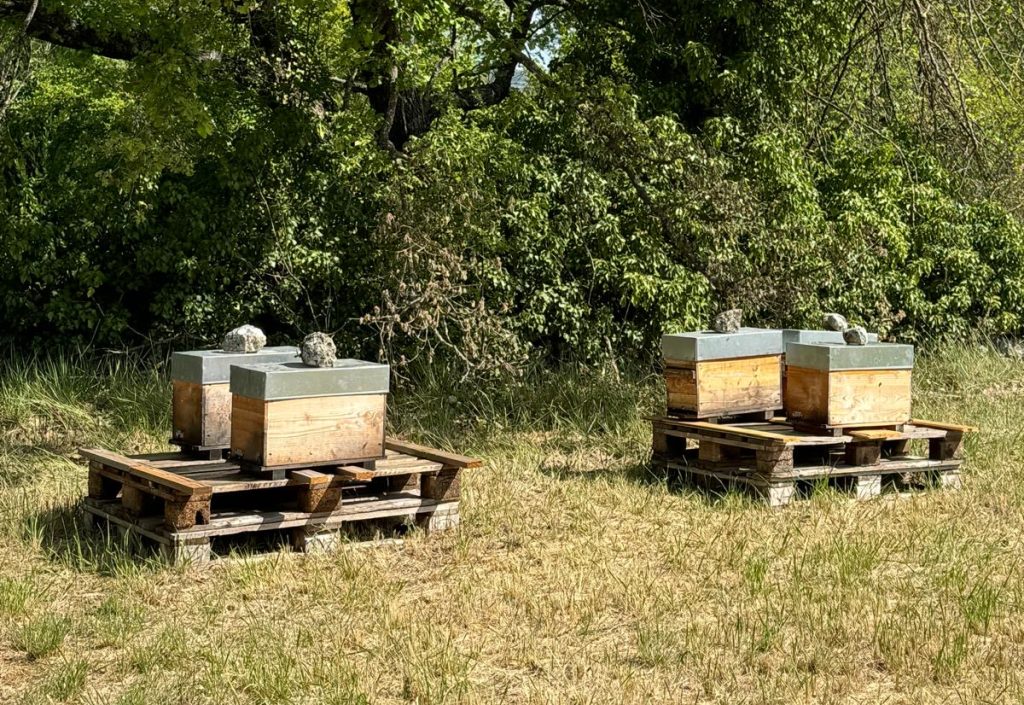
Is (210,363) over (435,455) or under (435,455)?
over

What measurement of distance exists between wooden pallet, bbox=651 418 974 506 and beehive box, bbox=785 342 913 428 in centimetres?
12

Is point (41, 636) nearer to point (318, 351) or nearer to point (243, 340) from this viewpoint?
point (318, 351)

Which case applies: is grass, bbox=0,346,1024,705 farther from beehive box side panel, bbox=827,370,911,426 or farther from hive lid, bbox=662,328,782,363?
hive lid, bbox=662,328,782,363

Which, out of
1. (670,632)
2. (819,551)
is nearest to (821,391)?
(819,551)

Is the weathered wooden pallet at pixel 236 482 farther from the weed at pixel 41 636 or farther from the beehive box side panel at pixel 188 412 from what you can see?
the weed at pixel 41 636

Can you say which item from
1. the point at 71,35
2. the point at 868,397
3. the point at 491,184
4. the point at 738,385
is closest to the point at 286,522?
the point at 738,385

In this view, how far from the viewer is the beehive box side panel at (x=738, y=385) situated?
8875 mm

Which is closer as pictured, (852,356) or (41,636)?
(41,636)

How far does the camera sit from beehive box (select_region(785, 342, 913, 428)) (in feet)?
27.9

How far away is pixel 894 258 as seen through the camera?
1370 centimetres

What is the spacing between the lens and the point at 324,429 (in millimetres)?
7133

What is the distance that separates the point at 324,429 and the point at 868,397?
369cm

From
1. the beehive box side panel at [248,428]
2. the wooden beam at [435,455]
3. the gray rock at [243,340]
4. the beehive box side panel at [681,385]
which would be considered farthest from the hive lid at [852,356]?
the beehive box side panel at [248,428]

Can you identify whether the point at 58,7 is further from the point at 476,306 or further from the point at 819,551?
the point at 819,551
